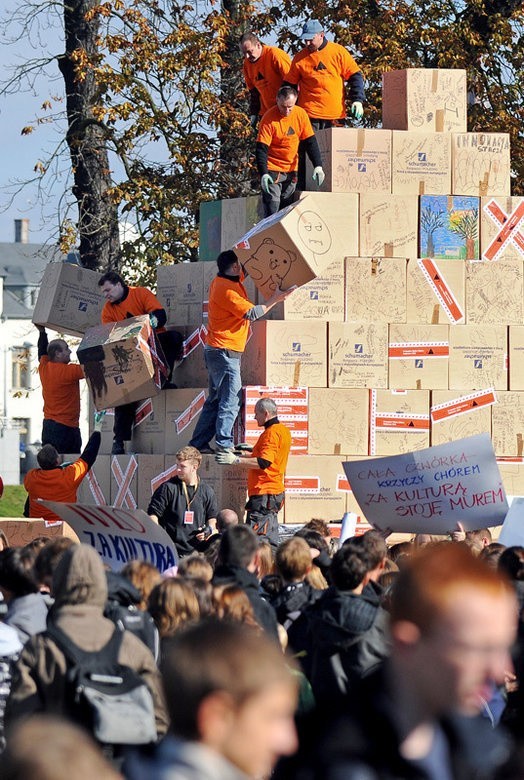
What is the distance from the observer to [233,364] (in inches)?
508

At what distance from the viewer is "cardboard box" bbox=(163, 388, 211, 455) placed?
13.9 m

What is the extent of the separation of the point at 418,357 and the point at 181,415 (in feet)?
7.45

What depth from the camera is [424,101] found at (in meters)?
14.5

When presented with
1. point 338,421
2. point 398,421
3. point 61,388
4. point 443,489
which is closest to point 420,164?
point 398,421

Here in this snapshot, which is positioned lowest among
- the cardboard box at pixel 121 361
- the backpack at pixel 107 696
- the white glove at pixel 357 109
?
the backpack at pixel 107 696

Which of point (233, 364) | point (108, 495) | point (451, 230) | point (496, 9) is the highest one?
point (496, 9)

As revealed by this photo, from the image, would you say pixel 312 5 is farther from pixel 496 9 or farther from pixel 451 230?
pixel 451 230

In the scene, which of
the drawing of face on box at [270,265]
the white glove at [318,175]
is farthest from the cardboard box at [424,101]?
the drawing of face on box at [270,265]

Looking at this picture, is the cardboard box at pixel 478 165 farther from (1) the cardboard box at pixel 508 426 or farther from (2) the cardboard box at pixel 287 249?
(1) the cardboard box at pixel 508 426

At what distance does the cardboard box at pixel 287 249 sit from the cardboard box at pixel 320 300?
0.20 metres

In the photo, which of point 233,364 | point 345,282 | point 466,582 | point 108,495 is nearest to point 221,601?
point 466,582

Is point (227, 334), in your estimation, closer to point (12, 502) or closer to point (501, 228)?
point (501, 228)

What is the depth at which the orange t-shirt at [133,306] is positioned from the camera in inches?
559

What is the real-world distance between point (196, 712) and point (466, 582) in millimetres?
533
